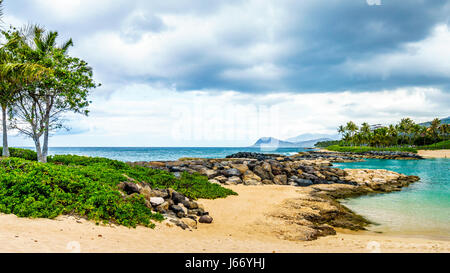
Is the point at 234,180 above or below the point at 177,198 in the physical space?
below

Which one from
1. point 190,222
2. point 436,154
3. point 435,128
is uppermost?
point 435,128

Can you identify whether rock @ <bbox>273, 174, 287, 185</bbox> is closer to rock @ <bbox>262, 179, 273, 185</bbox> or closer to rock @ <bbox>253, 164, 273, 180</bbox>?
rock @ <bbox>253, 164, 273, 180</bbox>

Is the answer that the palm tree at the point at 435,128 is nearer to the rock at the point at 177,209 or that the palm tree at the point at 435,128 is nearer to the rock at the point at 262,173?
the rock at the point at 262,173

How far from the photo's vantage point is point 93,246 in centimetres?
599

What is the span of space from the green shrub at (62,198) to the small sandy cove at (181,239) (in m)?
0.44

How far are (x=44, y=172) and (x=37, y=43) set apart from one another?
1970 centimetres

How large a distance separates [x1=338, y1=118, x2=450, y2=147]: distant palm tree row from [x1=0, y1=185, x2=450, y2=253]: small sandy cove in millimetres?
120870

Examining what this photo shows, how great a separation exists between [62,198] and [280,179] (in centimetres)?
1811

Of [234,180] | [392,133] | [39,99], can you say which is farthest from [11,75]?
[392,133]

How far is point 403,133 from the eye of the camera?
119438 mm

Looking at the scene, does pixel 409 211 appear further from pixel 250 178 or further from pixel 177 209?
pixel 177 209

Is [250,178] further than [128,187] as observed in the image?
Yes

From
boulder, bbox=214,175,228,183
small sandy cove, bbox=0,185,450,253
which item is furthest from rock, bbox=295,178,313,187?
small sandy cove, bbox=0,185,450,253
